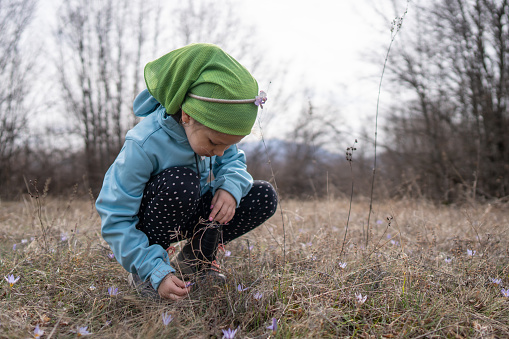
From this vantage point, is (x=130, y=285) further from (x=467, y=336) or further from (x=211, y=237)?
(x=467, y=336)

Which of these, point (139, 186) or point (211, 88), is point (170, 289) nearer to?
point (139, 186)

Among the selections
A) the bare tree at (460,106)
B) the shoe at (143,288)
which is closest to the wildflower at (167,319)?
the shoe at (143,288)

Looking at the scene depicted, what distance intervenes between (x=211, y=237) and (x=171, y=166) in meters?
0.42

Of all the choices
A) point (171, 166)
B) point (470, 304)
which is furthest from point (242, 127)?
point (470, 304)

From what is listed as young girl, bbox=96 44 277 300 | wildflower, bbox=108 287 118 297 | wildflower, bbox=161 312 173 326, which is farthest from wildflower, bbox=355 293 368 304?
wildflower, bbox=108 287 118 297

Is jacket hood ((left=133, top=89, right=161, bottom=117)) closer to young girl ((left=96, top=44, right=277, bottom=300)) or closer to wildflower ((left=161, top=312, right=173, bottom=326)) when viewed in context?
young girl ((left=96, top=44, right=277, bottom=300))

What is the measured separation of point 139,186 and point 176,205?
0.18 meters

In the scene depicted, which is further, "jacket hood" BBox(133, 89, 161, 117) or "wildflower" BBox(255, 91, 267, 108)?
"jacket hood" BBox(133, 89, 161, 117)

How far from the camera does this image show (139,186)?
5.26ft

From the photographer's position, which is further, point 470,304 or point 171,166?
point 171,166

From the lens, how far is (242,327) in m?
1.36

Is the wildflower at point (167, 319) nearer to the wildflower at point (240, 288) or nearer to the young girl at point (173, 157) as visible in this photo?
the young girl at point (173, 157)

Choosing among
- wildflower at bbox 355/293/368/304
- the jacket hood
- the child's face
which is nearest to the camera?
wildflower at bbox 355/293/368/304

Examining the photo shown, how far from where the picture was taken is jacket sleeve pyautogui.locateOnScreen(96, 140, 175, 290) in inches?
59.4
